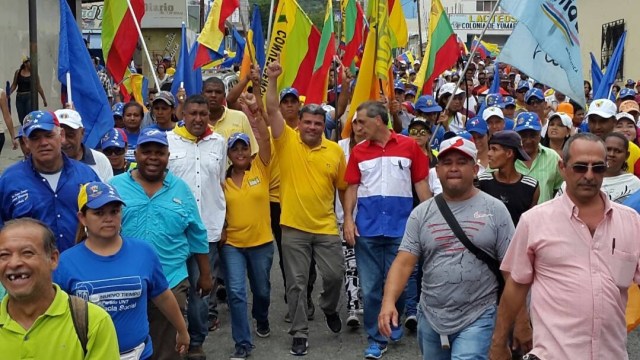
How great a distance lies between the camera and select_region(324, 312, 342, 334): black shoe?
298 inches

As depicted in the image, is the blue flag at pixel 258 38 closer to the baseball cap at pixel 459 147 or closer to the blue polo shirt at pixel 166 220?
the blue polo shirt at pixel 166 220

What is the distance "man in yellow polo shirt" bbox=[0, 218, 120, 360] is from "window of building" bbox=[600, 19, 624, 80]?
83.6ft

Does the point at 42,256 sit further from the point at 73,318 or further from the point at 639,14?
the point at 639,14

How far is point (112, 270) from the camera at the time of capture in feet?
14.5

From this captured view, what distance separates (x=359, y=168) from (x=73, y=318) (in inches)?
156

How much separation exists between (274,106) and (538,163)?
6.91ft

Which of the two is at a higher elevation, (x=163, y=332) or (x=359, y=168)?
(x=359, y=168)

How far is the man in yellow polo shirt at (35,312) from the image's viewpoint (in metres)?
3.32

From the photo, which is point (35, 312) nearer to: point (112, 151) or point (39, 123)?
point (39, 123)

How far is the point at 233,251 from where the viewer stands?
23.2 ft

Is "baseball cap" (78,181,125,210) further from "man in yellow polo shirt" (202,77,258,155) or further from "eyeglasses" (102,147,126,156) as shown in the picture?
"man in yellow polo shirt" (202,77,258,155)

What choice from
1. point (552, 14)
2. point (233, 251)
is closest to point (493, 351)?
point (233, 251)

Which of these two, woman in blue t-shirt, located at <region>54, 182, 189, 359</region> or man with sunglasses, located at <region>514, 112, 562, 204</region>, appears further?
man with sunglasses, located at <region>514, 112, 562, 204</region>

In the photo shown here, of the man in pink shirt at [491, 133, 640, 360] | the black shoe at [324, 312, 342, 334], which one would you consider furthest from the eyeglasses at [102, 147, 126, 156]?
the man in pink shirt at [491, 133, 640, 360]
